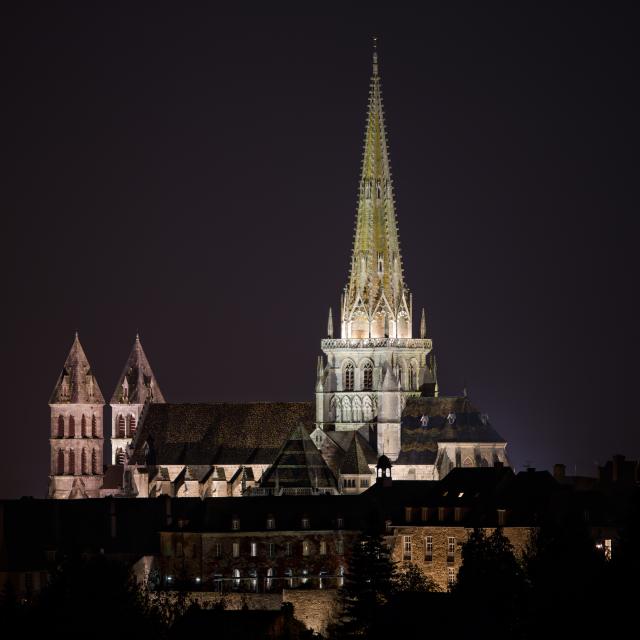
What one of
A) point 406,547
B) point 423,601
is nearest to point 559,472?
point 406,547

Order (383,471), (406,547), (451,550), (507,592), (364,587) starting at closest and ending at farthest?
(507,592), (364,587), (451,550), (406,547), (383,471)

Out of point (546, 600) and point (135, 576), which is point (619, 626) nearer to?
point (546, 600)

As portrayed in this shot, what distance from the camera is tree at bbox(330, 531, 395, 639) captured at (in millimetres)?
146000

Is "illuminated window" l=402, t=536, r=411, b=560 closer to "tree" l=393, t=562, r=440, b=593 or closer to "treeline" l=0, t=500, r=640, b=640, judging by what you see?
"tree" l=393, t=562, r=440, b=593

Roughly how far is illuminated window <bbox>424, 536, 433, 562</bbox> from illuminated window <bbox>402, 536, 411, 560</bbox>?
1118 millimetres

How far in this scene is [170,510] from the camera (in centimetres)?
17562

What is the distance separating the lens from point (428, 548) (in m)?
162

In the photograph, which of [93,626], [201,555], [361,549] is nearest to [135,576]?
[201,555]

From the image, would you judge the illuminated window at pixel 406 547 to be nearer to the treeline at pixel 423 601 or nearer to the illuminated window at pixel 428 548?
the illuminated window at pixel 428 548

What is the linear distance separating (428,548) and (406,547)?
1.88 m

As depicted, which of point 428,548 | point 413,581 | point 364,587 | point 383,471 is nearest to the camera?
point 364,587

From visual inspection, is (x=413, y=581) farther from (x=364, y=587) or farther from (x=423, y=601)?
(x=423, y=601)

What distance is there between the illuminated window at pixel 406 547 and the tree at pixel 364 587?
587 centimetres

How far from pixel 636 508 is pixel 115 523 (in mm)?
51373
